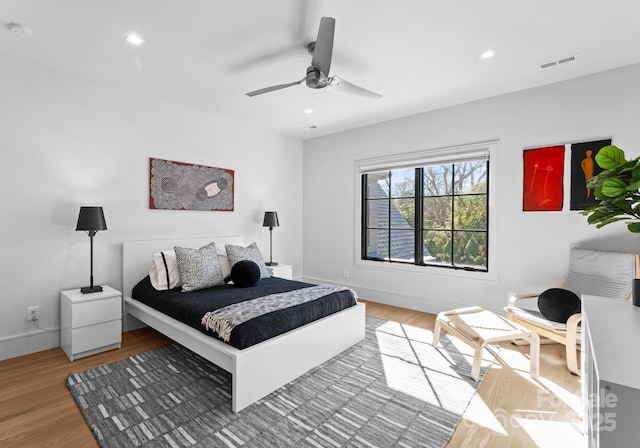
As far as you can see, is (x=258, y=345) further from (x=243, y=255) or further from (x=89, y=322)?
(x=89, y=322)

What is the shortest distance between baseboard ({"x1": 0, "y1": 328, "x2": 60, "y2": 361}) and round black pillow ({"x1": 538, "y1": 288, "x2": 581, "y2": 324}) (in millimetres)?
4576

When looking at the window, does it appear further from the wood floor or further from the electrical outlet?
the electrical outlet

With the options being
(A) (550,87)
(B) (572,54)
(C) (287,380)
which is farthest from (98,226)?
(A) (550,87)

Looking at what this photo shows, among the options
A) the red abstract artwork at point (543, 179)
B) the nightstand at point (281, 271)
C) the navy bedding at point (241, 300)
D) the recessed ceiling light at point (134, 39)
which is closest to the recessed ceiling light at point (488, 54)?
the red abstract artwork at point (543, 179)

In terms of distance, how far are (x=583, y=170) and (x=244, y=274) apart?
3543 millimetres

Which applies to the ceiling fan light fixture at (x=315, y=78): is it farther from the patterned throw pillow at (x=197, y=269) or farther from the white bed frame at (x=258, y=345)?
the patterned throw pillow at (x=197, y=269)

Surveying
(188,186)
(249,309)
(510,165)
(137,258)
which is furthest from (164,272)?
(510,165)

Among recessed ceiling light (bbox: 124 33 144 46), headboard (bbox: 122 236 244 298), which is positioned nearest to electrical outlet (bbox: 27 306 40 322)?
headboard (bbox: 122 236 244 298)

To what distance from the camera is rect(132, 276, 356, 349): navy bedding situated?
2232 mm

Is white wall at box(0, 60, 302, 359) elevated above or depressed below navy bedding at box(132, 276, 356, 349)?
above

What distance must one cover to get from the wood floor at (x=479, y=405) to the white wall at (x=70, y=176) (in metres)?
0.60

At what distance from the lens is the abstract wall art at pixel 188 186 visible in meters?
3.74

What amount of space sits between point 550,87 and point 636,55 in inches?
25.5

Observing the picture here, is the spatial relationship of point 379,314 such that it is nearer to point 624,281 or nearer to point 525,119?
point 624,281
